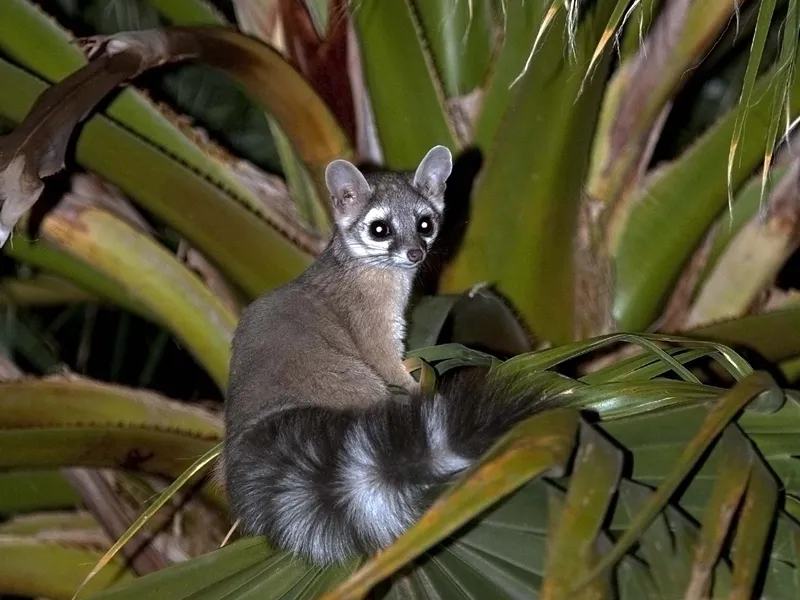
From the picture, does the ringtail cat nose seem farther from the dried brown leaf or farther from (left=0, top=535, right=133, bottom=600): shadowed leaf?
(left=0, top=535, right=133, bottom=600): shadowed leaf

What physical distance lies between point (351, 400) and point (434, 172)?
54 cm

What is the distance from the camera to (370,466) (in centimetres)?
127

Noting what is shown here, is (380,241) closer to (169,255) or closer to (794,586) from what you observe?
(169,255)

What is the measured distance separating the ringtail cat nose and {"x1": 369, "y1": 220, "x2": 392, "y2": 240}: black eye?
15 centimetres

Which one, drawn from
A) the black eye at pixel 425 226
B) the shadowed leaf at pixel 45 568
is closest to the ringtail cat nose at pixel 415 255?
the black eye at pixel 425 226

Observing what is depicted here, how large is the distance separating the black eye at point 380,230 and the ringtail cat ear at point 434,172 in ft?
0.38

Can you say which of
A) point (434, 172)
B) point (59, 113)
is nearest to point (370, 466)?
point (59, 113)

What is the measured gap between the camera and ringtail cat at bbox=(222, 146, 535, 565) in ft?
4.06

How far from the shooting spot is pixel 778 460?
1.22m

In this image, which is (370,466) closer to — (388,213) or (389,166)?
(388,213)

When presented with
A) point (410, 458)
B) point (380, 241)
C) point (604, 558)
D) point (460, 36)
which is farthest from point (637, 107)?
point (604, 558)

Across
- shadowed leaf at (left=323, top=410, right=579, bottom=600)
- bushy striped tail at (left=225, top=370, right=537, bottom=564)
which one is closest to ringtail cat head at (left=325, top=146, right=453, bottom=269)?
bushy striped tail at (left=225, top=370, right=537, bottom=564)

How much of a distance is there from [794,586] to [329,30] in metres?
1.58

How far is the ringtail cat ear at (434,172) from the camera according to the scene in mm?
2040
